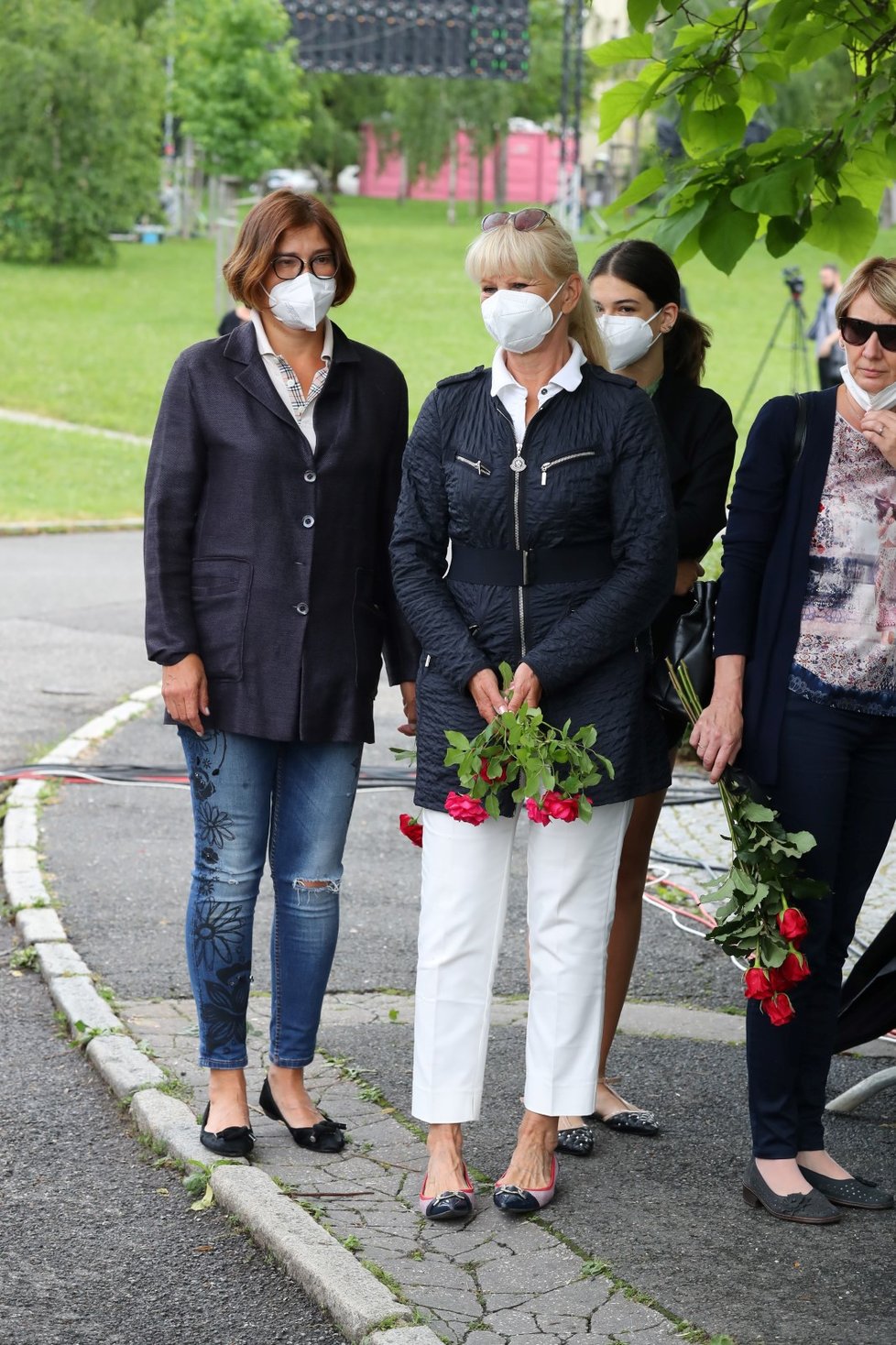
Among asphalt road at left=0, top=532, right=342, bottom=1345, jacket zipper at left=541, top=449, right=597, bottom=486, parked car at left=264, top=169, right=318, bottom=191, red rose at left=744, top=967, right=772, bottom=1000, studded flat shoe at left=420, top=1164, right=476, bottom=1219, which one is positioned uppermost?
parked car at left=264, top=169, right=318, bottom=191

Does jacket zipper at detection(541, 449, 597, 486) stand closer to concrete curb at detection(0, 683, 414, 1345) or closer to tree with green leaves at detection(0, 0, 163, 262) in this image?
concrete curb at detection(0, 683, 414, 1345)

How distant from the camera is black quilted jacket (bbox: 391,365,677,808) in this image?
4.09 metres

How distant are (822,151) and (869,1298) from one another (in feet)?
10.7

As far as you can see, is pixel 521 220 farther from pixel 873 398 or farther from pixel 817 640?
pixel 817 640

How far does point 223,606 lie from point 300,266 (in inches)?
32.5

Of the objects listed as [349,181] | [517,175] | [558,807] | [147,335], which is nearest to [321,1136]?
[558,807]

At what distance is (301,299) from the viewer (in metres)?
4.31

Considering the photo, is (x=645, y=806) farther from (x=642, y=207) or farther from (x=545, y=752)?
(x=642, y=207)

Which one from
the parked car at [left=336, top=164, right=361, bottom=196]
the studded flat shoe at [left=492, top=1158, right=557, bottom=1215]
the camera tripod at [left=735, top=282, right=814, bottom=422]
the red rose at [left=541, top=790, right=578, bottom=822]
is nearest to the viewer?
the red rose at [left=541, top=790, right=578, bottom=822]

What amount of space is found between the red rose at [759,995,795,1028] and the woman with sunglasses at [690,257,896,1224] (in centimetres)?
22

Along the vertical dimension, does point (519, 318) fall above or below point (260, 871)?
above

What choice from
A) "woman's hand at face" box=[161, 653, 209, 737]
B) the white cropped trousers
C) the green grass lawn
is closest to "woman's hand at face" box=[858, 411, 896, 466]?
the white cropped trousers

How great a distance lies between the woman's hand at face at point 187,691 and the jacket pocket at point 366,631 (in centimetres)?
38

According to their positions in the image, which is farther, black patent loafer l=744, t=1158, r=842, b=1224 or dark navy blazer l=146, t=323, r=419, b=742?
dark navy blazer l=146, t=323, r=419, b=742
